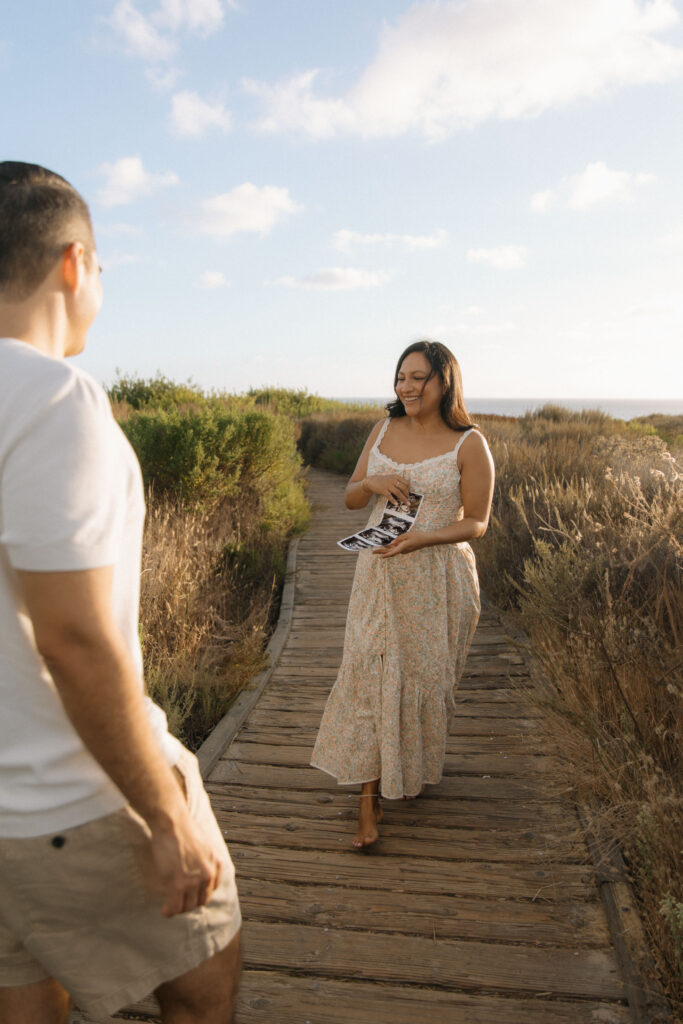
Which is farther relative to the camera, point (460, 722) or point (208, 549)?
point (208, 549)

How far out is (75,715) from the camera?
92cm

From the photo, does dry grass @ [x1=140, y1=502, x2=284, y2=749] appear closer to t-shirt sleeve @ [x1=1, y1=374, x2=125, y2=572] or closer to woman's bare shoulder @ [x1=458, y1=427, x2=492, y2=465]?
woman's bare shoulder @ [x1=458, y1=427, x2=492, y2=465]

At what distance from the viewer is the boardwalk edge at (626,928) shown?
6.90 feet

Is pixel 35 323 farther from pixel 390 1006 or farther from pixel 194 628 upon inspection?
pixel 194 628

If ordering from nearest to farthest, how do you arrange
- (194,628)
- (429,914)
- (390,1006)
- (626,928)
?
1. (390,1006)
2. (626,928)
3. (429,914)
4. (194,628)

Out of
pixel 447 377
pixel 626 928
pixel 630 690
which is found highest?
pixel 447 377

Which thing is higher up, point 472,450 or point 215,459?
point 472,450

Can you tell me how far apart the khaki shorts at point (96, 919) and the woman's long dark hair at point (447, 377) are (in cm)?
235

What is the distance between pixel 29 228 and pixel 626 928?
273 cm

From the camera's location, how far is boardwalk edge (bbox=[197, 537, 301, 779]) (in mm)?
3949

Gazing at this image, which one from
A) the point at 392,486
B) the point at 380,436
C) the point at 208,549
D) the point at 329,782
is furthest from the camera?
the point at 208,549

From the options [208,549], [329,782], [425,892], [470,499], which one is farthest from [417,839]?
[208,549]

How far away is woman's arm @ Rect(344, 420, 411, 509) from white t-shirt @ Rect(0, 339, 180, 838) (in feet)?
6.83

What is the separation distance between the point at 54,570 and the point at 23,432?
0.17 metres
